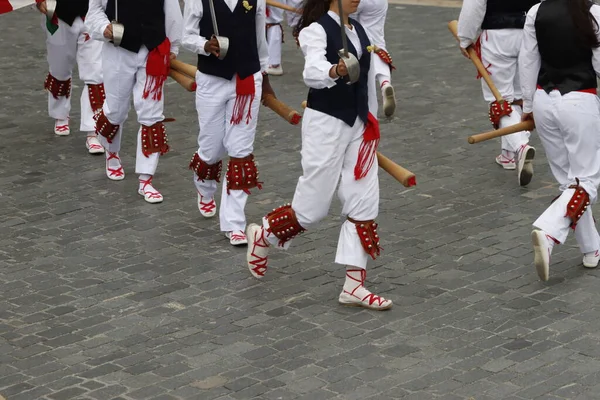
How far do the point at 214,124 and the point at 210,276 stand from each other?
1.16 m

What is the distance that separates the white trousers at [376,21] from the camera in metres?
10.1

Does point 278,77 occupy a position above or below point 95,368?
below

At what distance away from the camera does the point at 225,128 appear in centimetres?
838

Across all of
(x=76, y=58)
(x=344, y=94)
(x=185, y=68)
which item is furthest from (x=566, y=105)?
(x=76, y=58)

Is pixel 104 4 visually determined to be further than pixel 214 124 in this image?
Yes

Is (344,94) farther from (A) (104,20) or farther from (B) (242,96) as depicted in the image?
(A) (104,20)

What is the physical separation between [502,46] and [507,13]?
26 cm

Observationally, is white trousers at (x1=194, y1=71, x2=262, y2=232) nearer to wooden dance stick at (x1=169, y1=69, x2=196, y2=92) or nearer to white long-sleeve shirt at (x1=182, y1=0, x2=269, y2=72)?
wooden dance stick at (x1=169, y1=69, x2=196, y2=92)

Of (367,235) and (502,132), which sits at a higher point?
(502,132)

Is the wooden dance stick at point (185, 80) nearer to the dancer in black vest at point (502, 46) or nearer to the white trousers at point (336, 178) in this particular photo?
the white trousers at point (336, 178)

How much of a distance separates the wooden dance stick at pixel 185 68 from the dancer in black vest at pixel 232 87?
37cm

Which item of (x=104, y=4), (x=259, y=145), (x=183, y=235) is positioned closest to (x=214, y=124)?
(x=183, y=235)

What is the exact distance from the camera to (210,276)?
774 cm

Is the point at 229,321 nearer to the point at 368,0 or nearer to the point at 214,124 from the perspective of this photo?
the point at 214,124
